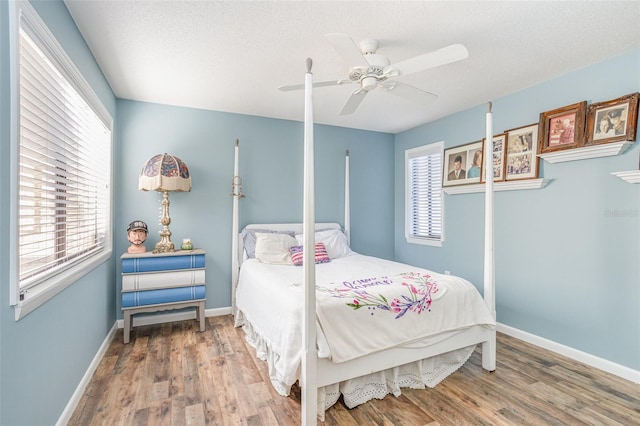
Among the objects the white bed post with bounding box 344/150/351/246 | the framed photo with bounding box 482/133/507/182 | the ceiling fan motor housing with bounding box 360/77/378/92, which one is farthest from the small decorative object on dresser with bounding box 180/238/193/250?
the framed photo with bounding box 482/133/507/182

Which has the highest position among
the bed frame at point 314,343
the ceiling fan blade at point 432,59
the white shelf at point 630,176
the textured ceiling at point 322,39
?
the textured ceiling at point 322,39

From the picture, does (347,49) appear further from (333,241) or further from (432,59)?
(333,241)

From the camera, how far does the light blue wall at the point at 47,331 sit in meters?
1.20

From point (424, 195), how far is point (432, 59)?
2838 millimetres

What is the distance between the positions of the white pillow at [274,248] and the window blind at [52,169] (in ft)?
5.05

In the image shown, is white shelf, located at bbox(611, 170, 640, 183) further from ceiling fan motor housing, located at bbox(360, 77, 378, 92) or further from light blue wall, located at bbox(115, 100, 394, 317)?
light blue wall, located at bbox(115, 100, 394, 317)

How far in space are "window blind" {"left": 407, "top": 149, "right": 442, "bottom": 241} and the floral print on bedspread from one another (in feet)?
6.81

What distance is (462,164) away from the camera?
3869 mm

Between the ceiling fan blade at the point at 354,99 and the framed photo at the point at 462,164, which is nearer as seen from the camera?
the ceiling fan blade at the point at 354,99

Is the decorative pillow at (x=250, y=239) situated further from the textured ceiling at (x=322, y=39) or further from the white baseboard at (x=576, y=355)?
the white baseboard at (x=576, y=355)

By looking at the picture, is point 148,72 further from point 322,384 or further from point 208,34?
point 322,384

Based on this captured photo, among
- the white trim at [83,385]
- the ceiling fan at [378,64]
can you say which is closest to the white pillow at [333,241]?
the ceiling fan at [378,64]

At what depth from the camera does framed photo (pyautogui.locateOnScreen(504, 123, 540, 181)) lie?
3.06 meters

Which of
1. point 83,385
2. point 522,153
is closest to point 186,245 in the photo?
point 83,385
